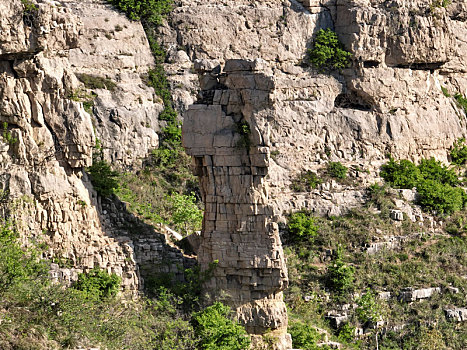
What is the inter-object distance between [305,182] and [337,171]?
172cm

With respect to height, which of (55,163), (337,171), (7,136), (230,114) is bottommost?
(55,163)

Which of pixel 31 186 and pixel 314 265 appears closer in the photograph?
pixel 31 186

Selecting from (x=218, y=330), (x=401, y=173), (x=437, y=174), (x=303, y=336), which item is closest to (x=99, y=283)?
Answer: (x=218, y=330)

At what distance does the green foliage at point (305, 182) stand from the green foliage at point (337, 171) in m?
0.82

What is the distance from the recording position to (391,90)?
4394 centimetres

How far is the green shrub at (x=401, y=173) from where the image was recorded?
41812 millimetres

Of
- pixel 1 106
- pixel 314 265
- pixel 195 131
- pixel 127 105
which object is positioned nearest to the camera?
pixel 1 106

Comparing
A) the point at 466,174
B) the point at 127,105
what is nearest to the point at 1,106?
the point at 127,105

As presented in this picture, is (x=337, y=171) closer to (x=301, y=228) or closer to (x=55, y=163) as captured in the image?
(x=301, y=228)

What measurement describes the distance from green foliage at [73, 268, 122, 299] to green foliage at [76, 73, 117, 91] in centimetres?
1333

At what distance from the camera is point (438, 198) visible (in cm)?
4109

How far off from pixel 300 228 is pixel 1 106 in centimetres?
1411

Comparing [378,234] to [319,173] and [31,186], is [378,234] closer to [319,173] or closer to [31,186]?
[319,173]

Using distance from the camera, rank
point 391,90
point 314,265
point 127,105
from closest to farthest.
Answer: point 314,265
point 127,105
point 391,90
